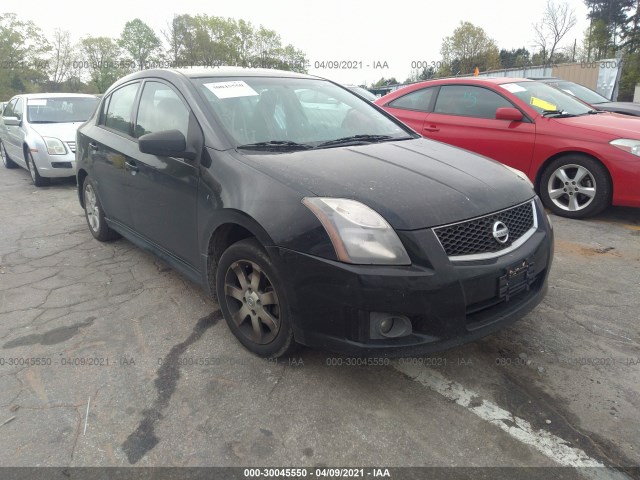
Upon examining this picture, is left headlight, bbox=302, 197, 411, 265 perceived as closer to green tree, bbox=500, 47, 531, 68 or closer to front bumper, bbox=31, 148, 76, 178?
front bumper, bbox=31, 148, 76, 178

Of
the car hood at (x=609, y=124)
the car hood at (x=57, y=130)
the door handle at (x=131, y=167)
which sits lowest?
the car hood at (x=57, y=130)

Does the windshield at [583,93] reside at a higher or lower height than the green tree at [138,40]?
lower

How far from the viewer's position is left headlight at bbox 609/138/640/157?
4.66 m

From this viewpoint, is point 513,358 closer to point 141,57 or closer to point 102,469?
point 102,469

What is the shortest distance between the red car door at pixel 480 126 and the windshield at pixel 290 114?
2.49 m

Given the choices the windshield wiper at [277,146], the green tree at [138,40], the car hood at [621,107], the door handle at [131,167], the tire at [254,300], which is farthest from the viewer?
the green tree at [138,40]

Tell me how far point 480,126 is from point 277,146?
149 inches

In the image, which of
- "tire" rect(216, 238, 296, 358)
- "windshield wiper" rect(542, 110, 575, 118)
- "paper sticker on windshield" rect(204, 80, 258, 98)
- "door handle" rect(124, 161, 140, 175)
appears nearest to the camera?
"tire" rect(216, 238, 296, 358)

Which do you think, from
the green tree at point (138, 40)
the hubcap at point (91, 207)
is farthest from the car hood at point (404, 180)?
the green tree at point (138, 40)

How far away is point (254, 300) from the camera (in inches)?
102

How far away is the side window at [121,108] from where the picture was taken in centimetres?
381

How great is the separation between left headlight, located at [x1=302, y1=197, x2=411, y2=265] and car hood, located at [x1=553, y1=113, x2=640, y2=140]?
390 cm

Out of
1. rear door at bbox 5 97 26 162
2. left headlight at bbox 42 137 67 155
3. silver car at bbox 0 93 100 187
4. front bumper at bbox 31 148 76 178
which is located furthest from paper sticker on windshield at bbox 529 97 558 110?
rear door at bbox 5 97 26 162

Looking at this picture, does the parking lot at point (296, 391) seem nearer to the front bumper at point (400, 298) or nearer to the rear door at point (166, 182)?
the front bumper at point (400, 298)
